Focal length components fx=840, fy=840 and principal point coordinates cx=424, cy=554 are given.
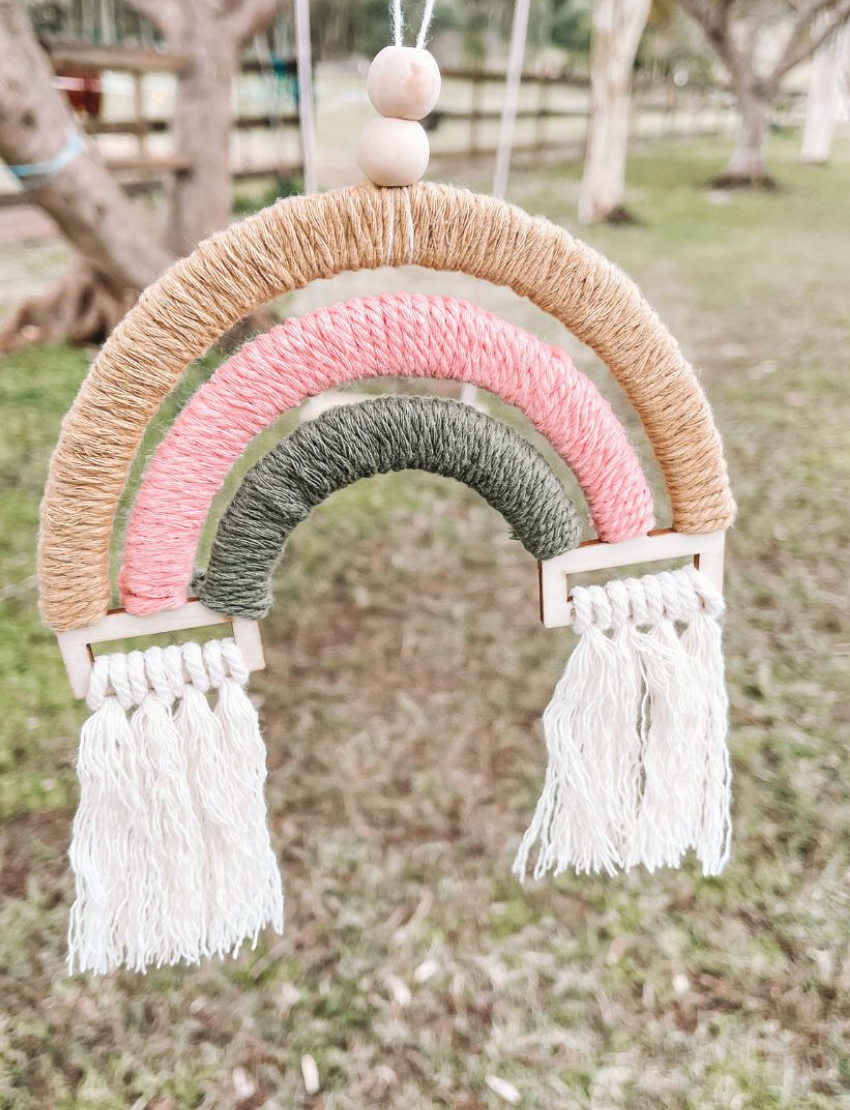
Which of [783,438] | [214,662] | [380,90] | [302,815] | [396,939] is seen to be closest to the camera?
[380,90]

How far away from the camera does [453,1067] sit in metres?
1.04

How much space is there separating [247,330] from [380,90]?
2105mm

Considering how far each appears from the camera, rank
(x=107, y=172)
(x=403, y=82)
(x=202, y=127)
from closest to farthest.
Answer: (x=403, y=82) < (x=107, y=172) < (x=202, y=127)

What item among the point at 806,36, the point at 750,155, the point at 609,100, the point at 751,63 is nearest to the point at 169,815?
the point at 609,100

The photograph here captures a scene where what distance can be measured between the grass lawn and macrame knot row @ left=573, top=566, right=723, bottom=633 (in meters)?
0.52

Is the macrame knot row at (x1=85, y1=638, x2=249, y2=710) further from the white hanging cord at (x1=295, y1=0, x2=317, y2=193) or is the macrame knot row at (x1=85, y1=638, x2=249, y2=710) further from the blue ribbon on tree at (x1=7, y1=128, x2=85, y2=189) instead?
the blue ribbon on tree at (x1=7, y1=128, x2=85, y2=189)

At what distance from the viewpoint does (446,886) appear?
1.27 metres

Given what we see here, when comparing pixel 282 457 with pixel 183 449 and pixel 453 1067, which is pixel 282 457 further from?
pixel 453 1067

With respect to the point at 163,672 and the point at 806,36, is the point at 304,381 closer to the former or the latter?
the point at 163,672

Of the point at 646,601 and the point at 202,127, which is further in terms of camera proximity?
the point at 202,127

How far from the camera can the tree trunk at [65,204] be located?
2066 mm

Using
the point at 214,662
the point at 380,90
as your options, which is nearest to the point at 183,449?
the point at 214,662

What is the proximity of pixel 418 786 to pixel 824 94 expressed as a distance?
10.1 meters

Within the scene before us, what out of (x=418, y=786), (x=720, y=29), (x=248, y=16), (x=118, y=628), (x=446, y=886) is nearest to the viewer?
(x=118, y=628)
